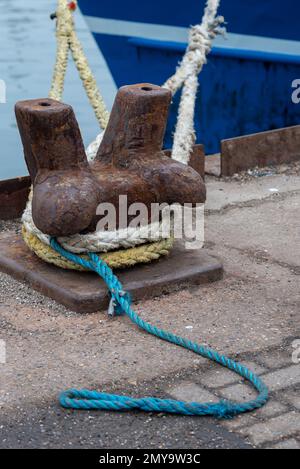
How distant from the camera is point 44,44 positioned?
13398 mm

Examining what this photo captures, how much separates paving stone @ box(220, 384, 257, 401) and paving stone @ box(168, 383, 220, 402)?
0.14 feet

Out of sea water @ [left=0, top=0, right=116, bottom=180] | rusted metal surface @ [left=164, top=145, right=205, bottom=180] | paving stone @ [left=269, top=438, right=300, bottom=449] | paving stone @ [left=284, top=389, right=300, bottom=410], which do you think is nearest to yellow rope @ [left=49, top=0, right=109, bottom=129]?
rusted metal surface @ [left=164, top=145, right=205, bottom=180]

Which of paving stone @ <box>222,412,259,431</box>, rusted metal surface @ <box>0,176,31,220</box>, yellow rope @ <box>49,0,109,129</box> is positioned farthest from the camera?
yellow rope @ <box>49,0,109,129</box>

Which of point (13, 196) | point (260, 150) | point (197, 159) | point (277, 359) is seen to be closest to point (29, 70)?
point (260, 150)

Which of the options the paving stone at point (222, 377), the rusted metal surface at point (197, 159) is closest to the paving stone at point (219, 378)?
the paving stone at point (222, 377)

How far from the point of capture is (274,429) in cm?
246

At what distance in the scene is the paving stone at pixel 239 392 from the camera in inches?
103

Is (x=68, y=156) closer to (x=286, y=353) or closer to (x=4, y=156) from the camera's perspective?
(x=286, y=353)

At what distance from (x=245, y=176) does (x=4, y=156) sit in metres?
4.81

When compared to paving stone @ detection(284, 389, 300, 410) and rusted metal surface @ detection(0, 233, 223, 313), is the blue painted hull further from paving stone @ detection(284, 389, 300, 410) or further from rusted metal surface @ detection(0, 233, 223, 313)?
paving stone @ detection(284, 389, 300, 410)

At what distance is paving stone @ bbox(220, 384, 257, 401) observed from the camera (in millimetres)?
2627

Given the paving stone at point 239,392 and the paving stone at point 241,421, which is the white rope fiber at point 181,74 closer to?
the paving stone at point 239,392

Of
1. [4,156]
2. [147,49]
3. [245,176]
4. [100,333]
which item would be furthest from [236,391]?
[4,156]

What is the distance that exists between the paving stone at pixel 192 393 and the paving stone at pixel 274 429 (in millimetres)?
178
